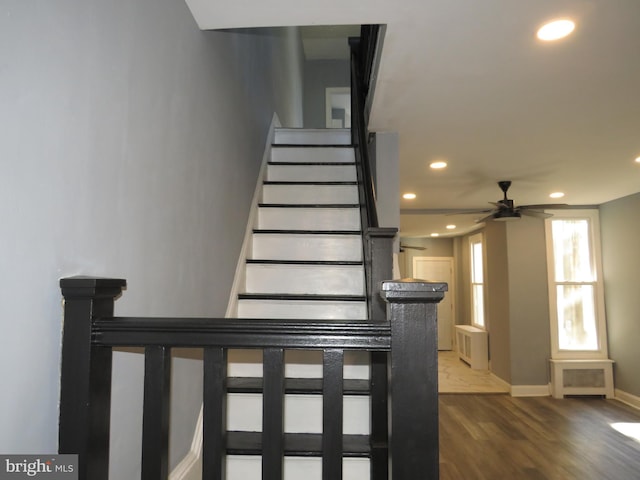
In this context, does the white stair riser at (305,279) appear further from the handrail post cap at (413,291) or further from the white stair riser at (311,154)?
the handrail post cap at (413,291)

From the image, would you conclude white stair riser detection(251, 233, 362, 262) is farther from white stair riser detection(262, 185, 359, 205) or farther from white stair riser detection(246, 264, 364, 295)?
white stair riser detection(262, 185, 359, 205)

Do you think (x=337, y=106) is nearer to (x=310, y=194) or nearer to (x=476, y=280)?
(x=476, y=280)

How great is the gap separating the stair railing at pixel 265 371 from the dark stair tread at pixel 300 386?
0.99 metres

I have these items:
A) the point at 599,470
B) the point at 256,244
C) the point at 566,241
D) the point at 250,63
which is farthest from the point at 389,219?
the point at 566,241

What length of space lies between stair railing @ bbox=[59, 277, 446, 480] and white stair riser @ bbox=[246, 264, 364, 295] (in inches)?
72.2

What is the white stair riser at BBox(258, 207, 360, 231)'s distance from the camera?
3.15 m

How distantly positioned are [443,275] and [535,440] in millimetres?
6247

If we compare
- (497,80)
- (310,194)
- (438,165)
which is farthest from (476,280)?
(497,80)

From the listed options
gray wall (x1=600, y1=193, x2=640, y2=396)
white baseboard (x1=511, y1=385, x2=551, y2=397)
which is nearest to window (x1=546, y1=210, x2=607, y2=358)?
gray wall (x1=600, y1=193, x2=640, y2=396)

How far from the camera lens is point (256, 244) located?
9.82 ft

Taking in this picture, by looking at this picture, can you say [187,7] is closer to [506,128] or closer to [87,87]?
[87,87]

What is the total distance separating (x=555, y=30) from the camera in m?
1.82

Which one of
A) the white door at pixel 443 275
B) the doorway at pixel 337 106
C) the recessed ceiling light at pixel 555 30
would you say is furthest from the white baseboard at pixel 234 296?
the white door at pixel 443 275

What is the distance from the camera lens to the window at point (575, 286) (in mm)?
6191
